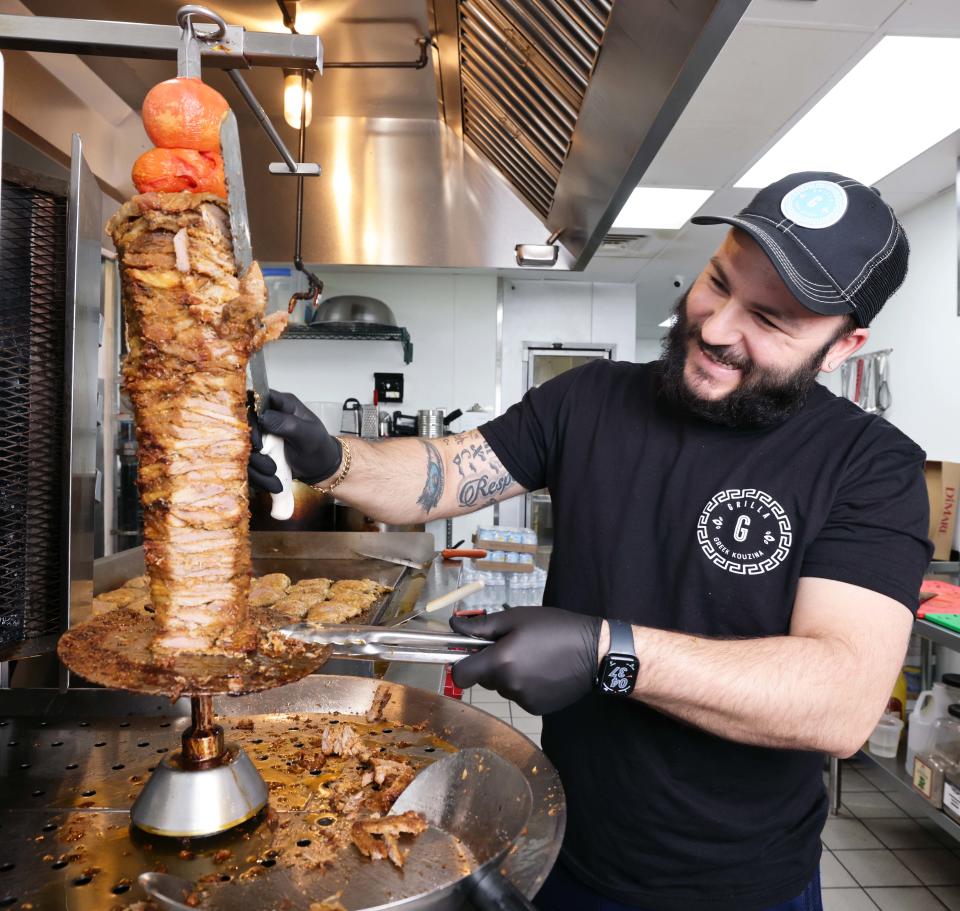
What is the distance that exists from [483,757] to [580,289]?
22.0 ft

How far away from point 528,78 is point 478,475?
101cm

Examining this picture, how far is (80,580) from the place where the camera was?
107 centimetres

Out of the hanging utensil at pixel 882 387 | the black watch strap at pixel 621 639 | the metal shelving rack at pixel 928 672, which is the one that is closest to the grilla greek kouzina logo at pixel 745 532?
the black watch strap at pixel 621 639

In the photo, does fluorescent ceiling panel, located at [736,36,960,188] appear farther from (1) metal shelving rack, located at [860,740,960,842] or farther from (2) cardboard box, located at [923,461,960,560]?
(1) metal shelving rack, located at [860,740,960,842]

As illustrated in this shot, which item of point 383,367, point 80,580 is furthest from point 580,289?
point 80,580

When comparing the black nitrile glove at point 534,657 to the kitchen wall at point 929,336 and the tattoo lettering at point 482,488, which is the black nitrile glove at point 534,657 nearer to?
the tattoo lettering at point 482,488

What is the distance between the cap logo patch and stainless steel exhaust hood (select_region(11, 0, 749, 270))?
0.29 m

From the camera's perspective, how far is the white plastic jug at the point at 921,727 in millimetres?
3160

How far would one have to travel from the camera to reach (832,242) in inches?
51.1

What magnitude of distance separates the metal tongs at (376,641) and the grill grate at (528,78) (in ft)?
3.74

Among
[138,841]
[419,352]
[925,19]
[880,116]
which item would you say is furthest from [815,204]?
[419,352]

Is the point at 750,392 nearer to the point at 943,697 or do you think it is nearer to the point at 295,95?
the point at 295,95

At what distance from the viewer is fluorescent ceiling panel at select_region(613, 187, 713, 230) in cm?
446

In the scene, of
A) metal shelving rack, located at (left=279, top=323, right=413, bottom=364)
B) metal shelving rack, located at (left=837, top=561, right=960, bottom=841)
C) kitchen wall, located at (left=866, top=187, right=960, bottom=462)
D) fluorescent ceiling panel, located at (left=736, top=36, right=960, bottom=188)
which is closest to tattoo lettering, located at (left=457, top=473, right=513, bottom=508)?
metal shelving rack, located at (left=837, top=561, right=960, bottom=841)
